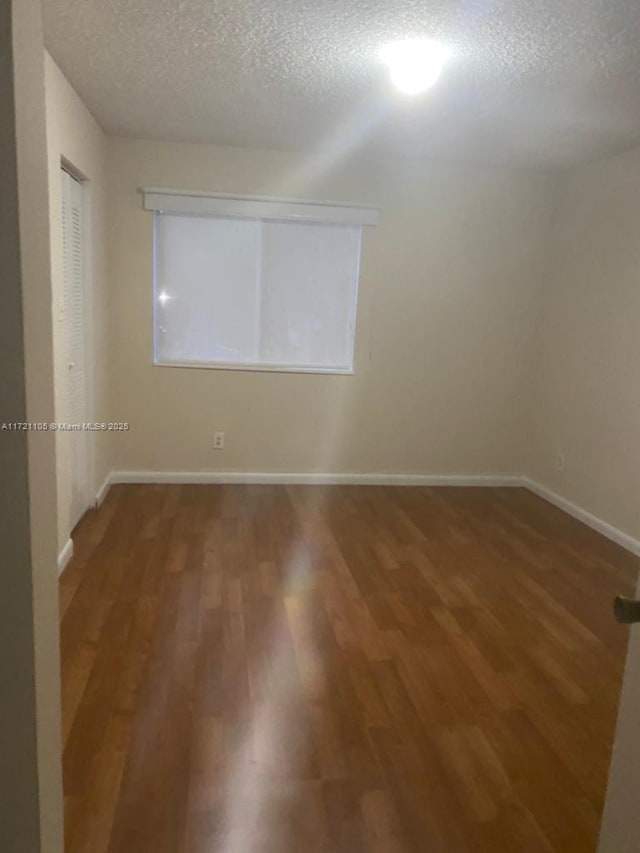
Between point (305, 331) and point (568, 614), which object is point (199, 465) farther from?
point (568, 614)

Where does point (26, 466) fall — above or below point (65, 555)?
above

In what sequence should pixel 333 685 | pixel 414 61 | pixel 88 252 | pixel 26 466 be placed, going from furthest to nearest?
pixel 88 252
pixel 414 61
pixel 333 685
pixel 26 466

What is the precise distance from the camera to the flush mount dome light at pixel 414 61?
7.62ft

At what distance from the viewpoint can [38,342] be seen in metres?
0.93

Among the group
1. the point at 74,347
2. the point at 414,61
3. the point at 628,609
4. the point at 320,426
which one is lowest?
the point at 320,426

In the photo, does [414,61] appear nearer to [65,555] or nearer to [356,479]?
[65,555]

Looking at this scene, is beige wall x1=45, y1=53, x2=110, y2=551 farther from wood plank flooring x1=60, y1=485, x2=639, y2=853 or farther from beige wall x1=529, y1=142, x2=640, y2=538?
beige wall x1=529, y1=142, x2=640, y2=538

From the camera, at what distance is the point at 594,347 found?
399 centimetres

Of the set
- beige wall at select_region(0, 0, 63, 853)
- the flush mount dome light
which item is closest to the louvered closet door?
the flush mount dome light

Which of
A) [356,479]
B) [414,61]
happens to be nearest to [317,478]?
[356,479]

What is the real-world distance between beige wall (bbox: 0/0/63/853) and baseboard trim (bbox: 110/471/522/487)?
337 cm

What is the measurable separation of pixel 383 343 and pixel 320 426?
2.51ft

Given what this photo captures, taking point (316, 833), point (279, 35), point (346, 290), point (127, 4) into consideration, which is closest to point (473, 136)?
point (346, 290)

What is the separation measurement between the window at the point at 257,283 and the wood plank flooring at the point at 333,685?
127 cm
